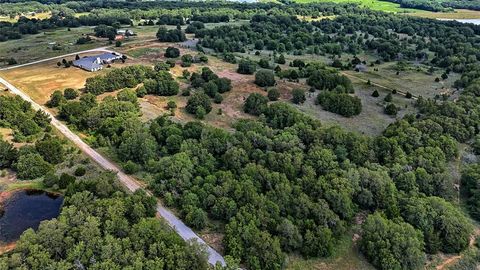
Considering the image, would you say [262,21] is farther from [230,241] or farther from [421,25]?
[230,241]

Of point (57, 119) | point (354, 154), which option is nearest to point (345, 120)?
point (354, 154)

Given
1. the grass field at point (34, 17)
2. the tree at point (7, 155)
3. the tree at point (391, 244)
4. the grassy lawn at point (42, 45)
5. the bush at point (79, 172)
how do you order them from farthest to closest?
the grass field at point (34, 17) < the grassy lawn at point (42, 45) < the tree at point (7, 155) < the bush at point (79, 172) < the tree at point (391, 244)

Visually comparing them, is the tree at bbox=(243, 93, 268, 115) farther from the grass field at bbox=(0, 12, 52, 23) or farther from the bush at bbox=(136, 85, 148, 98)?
the grass field at bbox=(0, 12, 52, 23)

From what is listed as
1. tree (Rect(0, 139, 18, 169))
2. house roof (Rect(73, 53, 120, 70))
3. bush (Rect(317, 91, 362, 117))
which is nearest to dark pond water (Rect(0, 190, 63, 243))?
tree (Rect(0, 139, 18, 169))

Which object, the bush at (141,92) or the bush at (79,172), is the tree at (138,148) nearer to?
the bush at (79,172)

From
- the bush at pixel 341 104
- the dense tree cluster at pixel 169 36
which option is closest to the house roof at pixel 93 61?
the dense tree cluster at pixel 169 36
